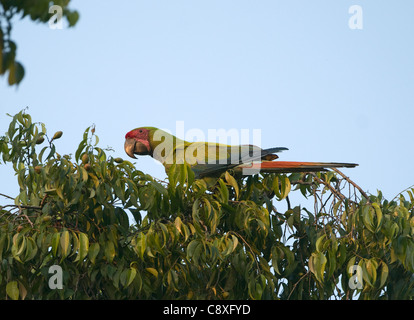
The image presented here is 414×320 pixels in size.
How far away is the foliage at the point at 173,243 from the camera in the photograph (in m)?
3.31

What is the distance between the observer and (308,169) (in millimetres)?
4340

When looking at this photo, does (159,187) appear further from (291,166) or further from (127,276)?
(291,166)

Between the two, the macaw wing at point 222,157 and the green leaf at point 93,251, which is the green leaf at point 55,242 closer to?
the green leaf at point 93,251

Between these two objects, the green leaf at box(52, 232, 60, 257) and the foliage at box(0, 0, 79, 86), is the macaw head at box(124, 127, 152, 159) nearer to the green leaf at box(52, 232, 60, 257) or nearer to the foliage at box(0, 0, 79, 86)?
the green leaf at box(52, 232, 60, 257)

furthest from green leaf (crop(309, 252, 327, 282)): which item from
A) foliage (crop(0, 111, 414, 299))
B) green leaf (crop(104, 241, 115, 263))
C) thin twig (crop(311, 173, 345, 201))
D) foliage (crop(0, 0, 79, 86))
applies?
foliage (crop(0, 0, 79, 86))

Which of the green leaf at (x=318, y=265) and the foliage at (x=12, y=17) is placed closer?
the foliage at (x=12, y=17)

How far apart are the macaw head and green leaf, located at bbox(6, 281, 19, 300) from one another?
246 cm

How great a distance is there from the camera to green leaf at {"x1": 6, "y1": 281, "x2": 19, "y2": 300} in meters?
3.22

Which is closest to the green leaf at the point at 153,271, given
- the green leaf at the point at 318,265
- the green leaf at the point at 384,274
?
the green leaf at the point at 318,265

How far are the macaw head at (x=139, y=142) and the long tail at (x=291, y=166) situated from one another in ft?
4.05

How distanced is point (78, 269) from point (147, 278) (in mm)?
433

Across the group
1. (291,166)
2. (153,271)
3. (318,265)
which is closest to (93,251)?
(153,271)

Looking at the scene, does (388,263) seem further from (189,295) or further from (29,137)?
(29,137)

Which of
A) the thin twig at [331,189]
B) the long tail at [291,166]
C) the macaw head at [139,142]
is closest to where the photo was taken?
the thin twig at [331,189]
